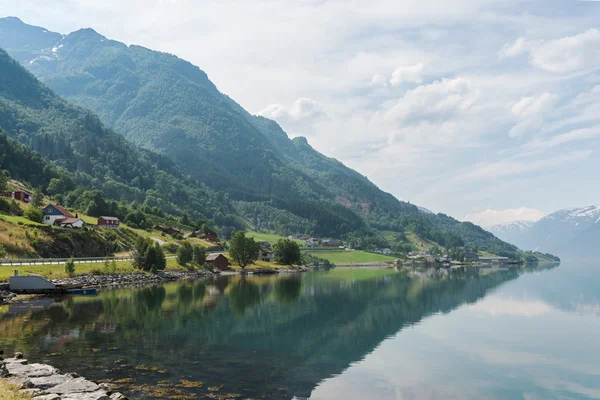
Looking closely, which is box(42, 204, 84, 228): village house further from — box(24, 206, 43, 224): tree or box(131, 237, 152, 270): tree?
box(131, 237, 152, 270): tree

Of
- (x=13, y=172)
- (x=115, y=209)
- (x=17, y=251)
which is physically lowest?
(x=17, y=251)

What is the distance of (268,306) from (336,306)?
42.6 feet

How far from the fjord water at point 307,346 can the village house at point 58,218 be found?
58602mm

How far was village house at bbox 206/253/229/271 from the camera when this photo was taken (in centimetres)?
16462

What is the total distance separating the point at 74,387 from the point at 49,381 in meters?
2.03

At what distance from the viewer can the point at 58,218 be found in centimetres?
13475

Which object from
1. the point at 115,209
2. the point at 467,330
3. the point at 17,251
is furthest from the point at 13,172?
the point at 467,330

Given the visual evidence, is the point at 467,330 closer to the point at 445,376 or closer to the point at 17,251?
the point at 445,376

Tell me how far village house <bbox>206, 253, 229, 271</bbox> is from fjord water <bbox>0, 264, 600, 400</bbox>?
248 feet

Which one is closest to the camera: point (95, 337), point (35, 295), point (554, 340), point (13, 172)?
point (95, 337)

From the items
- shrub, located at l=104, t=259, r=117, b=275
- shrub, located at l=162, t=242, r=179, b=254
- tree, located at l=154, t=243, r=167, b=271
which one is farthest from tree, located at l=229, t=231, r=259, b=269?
shrub, located at l=104, t=259, r=117, b=275

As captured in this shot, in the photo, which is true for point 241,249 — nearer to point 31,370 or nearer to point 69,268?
point 69,268

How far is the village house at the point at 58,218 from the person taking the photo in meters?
134

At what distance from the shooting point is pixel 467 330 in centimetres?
6419
